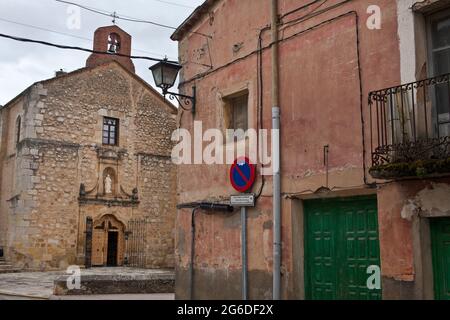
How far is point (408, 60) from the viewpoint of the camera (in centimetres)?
673

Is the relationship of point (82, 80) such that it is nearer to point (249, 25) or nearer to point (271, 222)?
point (249, 25)

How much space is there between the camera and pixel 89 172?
24312 mm

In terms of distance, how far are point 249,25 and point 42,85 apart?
1644 centimetres

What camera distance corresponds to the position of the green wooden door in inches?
251

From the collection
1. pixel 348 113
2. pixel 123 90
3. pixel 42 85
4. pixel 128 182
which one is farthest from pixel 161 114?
pixel 348 113

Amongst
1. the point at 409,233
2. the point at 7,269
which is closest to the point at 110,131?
the point at 7,269

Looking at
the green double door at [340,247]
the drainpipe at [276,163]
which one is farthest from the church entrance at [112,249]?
the green double door at [340,247]

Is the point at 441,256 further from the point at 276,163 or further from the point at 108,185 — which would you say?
the point at 108,185

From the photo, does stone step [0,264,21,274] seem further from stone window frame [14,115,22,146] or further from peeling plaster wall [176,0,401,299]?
peeling plaster wall [176,0,401,299]

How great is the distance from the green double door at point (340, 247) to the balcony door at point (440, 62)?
1.43 m

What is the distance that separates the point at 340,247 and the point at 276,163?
1685 millimetres

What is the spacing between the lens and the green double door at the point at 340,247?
7312 mm

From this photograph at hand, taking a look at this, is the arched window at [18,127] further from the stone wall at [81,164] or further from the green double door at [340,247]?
the green double door at [340,247]

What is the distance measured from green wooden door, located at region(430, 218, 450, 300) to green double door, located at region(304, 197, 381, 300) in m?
0.83
